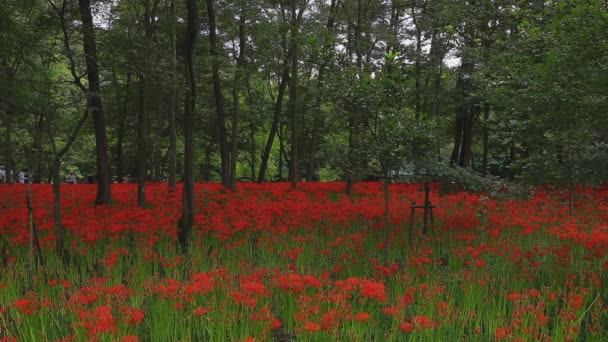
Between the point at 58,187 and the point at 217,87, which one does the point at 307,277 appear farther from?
the point at 217,87

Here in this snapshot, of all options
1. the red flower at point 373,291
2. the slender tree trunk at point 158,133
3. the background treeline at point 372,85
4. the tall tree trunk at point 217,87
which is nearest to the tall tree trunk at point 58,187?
the background treeline at point 372,85

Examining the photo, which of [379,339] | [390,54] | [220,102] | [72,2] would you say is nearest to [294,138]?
[220,102]

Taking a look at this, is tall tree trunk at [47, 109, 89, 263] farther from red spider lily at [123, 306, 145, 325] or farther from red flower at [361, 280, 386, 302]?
red flower at [361, 280, 386, 302]

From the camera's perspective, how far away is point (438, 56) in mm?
14031

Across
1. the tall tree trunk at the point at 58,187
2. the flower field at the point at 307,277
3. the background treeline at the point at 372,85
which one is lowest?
the flower field at the point at 307,277

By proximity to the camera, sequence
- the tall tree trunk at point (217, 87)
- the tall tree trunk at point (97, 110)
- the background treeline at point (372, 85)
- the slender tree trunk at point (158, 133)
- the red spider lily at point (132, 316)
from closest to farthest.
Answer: the red spider lily at point (132, 316) → the background treeline at point (372, 85) → the tall tree trunk at point (97, 110) → the tall tree trunk at point (217, 87) → the slender tree trunk at point (158, 133)

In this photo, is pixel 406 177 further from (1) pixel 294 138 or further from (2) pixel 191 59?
(1) pixel 294 138

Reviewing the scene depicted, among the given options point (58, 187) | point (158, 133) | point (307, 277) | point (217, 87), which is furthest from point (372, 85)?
point (158, 133)

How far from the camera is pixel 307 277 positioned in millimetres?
5039

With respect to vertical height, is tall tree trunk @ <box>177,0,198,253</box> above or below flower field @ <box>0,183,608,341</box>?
above

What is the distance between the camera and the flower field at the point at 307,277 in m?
4.66

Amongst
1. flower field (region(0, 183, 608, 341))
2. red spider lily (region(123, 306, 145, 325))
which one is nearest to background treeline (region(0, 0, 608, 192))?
flower field (region(0, 183, 608, 341))

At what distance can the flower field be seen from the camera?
183 inches

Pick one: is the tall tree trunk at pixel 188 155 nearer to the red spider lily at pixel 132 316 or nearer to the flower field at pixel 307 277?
the flower field at pixel 307 277
